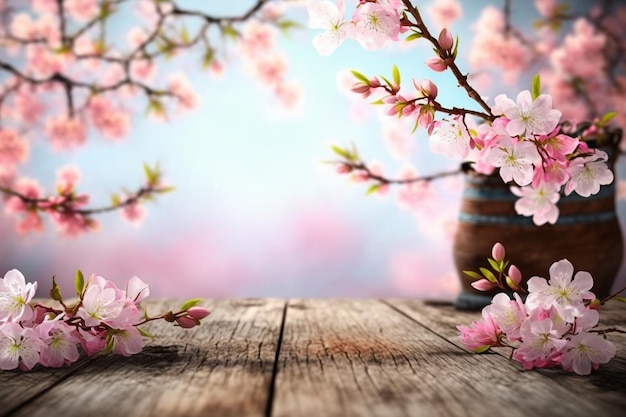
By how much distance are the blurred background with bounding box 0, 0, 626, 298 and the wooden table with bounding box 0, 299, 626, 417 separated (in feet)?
3.92

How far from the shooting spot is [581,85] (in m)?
2.43

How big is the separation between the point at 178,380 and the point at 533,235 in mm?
878

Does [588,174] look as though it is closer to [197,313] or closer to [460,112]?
[460,112]

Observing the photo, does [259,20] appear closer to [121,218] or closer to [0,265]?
[121,218]

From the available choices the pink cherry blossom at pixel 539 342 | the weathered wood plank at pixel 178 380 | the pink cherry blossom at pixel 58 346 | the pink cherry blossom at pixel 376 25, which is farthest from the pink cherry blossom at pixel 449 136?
the pink cherry blossom at pixel 58 346

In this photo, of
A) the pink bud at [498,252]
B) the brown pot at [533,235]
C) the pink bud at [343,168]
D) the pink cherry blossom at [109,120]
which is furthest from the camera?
the pink cherry blossom at [109,120]

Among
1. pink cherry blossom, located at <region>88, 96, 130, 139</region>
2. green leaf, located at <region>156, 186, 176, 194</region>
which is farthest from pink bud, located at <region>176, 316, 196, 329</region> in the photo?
pink cherry blossom, located at <region>88, 96, 130, 139</region>

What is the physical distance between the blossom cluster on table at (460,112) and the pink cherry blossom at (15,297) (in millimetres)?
462

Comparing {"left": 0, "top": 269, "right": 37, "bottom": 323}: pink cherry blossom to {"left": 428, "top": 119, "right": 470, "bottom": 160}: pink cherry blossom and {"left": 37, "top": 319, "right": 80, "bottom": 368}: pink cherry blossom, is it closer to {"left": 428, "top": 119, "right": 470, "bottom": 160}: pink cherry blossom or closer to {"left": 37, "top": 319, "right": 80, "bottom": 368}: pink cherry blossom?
{"left": 37, "top": 319, "right": 80, "bottom": 368}: pink cherry blossom

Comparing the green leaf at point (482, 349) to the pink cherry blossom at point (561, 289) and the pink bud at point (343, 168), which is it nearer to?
the pink cherry blossom at point (561, 289)

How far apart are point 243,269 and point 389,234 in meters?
0.51

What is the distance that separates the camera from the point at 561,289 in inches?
31.2

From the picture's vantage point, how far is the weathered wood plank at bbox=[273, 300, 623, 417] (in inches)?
24.8

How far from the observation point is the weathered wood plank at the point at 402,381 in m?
0.63
